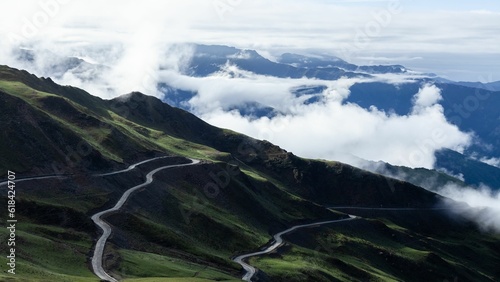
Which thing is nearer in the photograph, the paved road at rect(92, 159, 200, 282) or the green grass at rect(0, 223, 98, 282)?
the green grass at rect(0, 223, 98, 282)

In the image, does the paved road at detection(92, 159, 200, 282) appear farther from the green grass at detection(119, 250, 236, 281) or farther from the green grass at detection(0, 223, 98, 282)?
the green grass at detection(119, 250, 236, 281)

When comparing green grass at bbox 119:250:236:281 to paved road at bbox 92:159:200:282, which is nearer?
paved road at bbox 92:159:200:282

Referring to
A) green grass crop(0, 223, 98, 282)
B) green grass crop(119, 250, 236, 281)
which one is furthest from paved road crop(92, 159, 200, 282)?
green grass crop(119, 250, 236, 281)

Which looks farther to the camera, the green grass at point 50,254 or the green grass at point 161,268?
the green grass at point 161,268

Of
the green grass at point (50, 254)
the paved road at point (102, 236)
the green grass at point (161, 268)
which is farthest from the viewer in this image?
the green grass at point (161, 268)

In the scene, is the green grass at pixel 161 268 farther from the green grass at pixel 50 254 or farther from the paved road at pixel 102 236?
the green grass at pixel 50 254

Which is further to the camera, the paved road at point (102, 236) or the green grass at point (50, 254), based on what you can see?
the paved road at point (102, 236)

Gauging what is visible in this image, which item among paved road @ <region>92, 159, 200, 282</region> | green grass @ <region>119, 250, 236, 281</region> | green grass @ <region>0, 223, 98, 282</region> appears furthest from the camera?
green grass @ <region>119, 250, 236, 281</region>

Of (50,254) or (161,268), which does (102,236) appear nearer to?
(161,268)

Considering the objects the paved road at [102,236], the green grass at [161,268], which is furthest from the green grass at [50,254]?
the green grass at [161,268]

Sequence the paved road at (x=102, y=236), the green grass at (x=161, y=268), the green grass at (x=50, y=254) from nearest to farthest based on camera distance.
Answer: the green grass at (x=50, y=254), the paved road at (x=102, y=236), the green grass at (x=161, y=268)

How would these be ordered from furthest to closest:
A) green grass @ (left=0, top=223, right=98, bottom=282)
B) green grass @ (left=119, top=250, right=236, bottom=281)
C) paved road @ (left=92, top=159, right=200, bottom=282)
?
green grass @ (left=119, top=250, right=236, bottom=281), paved road @ (left=92, top=159, right=200, bottom=282), green grass @ (left=0, top=223, right=98, bottom=282)

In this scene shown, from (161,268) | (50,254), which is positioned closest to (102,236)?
(161,268)

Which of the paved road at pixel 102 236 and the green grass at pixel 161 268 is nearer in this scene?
the paved road at pixel 102 236
